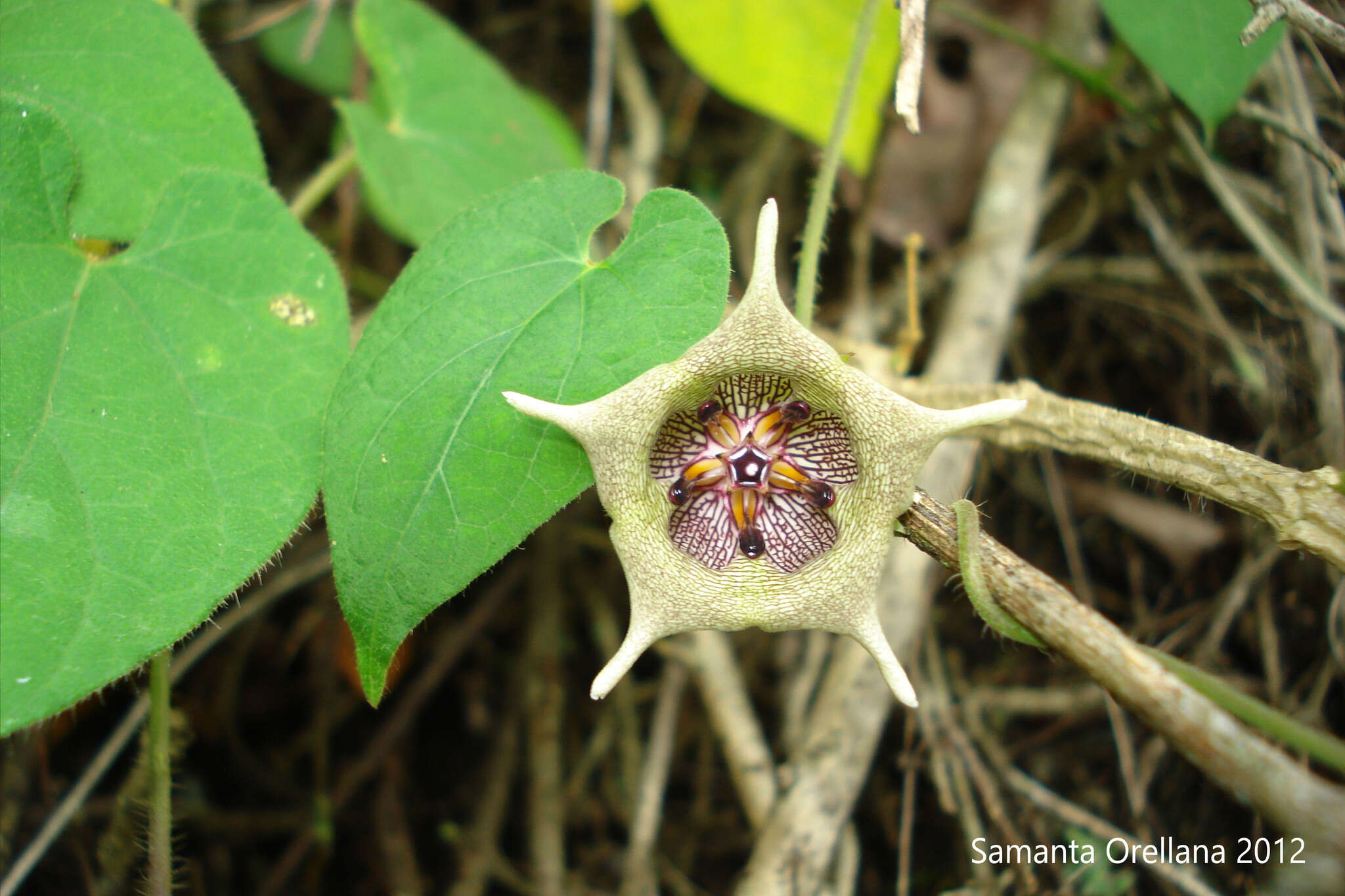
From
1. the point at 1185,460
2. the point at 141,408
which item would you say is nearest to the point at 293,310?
the point at 141,408

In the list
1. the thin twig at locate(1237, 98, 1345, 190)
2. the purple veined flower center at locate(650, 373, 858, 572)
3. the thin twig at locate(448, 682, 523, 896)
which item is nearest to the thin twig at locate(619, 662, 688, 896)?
the thin twig at locate(448, 682, 523, 896)

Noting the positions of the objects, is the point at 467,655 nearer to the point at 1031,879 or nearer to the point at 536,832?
the point at 536,832

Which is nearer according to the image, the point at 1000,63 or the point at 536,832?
the point at 536,832

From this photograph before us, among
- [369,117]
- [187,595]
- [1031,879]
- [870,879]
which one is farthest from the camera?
[870,879]

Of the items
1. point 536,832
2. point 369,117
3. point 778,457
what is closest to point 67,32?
point 369,117

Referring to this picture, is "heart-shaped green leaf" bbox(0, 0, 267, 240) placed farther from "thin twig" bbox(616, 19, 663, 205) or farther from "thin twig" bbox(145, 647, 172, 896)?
"thin twig" bbox(616, 19, 663, 205)

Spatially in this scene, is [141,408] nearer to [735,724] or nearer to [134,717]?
[134,717]
